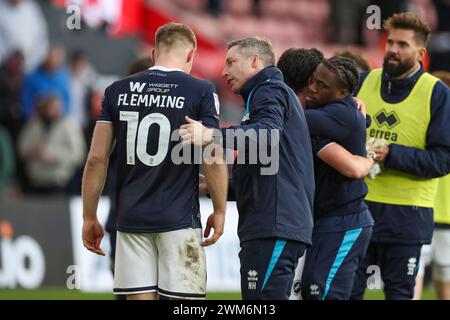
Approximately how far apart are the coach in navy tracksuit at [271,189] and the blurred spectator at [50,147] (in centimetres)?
1001

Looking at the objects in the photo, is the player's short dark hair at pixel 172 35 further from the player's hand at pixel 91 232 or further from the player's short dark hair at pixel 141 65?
the player's short dark hair at pixel 141 65

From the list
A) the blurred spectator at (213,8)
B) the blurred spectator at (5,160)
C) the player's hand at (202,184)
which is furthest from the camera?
the blurred spectator at (213,8)

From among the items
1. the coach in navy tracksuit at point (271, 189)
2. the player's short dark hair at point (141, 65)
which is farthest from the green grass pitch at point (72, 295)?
the coach in navy tracksuit at point (271, 189)

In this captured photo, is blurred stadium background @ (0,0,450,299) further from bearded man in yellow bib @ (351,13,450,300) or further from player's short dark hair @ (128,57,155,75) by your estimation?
player's short dark hair @ (128,57,155,75)

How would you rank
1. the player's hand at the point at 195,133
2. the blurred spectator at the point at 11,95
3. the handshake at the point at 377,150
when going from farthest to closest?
the blurred spectator at the point at 11,95 → the handshake at the point at 377,150 → the player's hand at the point at 195,133

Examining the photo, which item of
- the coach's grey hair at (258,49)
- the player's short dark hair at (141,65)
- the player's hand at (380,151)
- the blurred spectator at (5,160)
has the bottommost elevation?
the blurred spectator at (5,160)

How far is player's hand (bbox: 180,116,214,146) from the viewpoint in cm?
696

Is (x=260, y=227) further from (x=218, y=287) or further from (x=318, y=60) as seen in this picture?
(x=218, y=287)

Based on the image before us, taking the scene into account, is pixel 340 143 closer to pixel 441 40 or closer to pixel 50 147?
pixel 50 147

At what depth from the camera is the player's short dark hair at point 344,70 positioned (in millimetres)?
8008

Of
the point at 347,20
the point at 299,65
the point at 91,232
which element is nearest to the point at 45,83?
the point at 347,20

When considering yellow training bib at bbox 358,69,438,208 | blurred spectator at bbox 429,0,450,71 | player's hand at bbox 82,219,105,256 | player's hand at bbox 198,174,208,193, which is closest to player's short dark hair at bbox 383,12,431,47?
yellow training bib at bbox 358,69,438,208

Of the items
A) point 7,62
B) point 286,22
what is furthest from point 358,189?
point 286,22

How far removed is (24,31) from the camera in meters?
18.6
